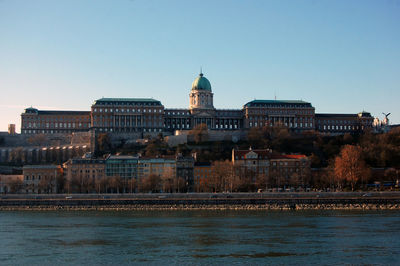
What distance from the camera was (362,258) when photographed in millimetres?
42719

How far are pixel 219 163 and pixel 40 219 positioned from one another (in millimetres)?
39235

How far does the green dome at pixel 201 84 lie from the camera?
503 feet

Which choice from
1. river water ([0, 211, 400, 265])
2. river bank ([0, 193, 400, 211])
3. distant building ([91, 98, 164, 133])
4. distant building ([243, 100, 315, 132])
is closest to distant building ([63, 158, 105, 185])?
river bank ([0, 193, 400, 211])

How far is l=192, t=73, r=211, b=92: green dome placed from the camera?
153 meters

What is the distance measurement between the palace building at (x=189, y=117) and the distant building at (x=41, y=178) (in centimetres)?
3443

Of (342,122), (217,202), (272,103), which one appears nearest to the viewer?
(217,202)

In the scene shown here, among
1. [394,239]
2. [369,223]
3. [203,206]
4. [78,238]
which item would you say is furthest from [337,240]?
[203,206]

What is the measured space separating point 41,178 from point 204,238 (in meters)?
56.1

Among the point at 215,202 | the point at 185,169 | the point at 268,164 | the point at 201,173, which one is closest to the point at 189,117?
the point at 185,169

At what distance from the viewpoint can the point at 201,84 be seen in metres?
154

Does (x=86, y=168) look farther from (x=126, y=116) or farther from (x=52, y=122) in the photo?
(x=52, y=122)

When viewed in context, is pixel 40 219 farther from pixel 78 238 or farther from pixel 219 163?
pixel 219 163

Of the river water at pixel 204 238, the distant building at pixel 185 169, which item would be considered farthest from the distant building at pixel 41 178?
the river water at pixel 204 238

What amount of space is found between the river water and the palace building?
71215 mm
